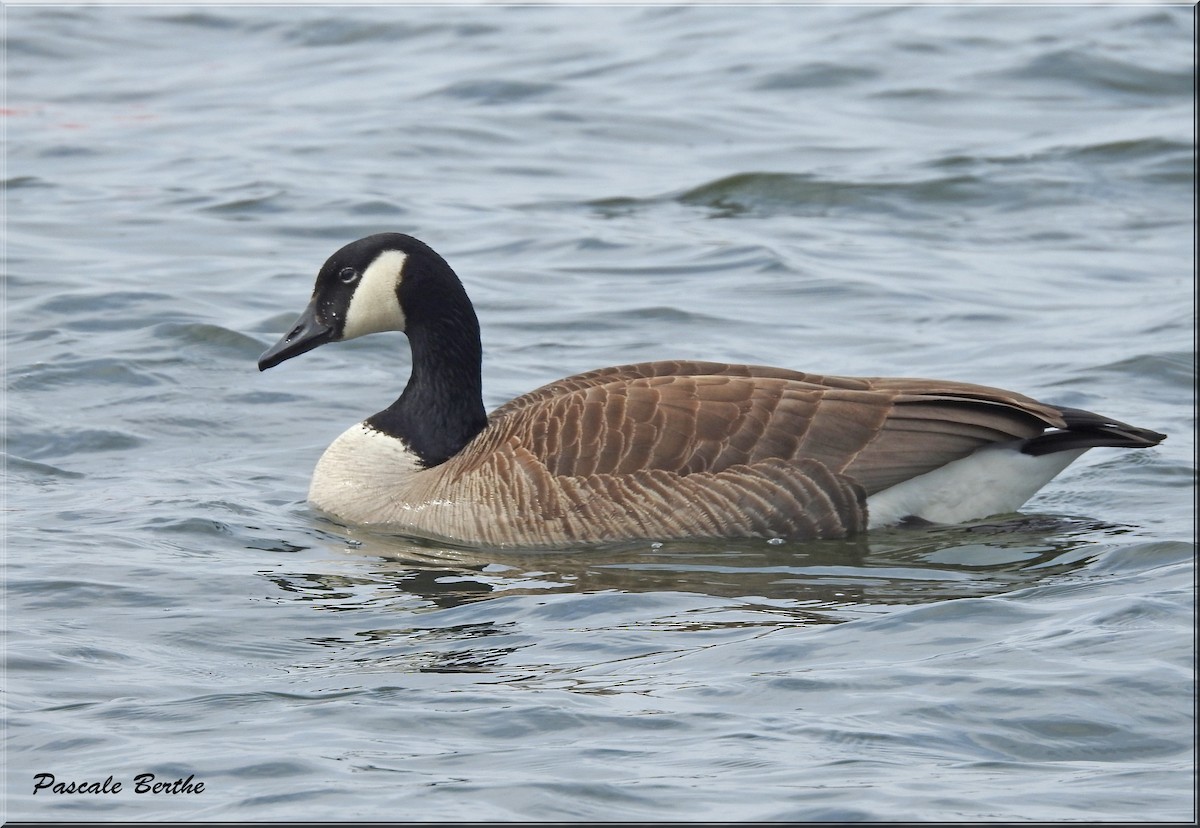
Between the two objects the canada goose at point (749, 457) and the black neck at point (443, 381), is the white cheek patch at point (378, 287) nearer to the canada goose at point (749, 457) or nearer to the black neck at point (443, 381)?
the black neck at point (443, 381)

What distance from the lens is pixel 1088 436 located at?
30.6 feet

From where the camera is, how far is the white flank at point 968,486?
9.48 m

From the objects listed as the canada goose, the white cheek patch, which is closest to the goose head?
the white cheek patch

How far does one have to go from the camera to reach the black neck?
10203mm

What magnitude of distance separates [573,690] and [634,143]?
1353cm

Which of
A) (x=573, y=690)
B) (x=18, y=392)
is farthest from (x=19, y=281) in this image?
(x=573, y=690)

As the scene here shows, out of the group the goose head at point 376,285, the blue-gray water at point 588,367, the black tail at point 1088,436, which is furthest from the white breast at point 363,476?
the black tail at point 1088,436

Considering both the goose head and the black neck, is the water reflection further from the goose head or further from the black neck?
the goose head

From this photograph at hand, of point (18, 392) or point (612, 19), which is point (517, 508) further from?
point (612, 19)

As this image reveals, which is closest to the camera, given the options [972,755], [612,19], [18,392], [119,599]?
[972,755]

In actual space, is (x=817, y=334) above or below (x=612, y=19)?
below

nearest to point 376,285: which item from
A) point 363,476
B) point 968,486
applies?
point 363,476

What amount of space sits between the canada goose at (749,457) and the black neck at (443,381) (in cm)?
50

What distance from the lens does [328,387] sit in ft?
42.5
